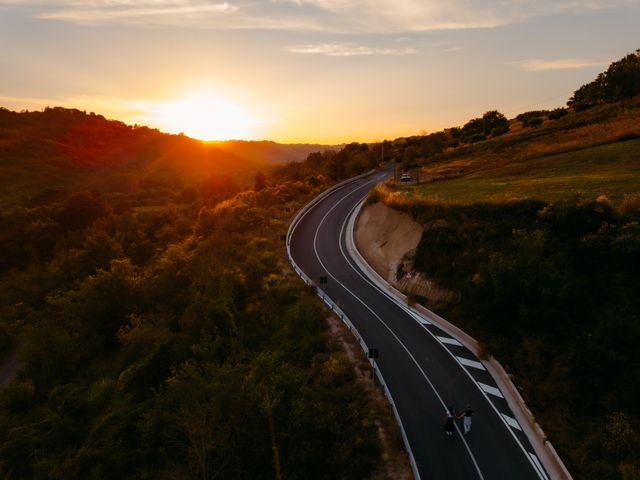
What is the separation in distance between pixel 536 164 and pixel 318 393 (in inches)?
1464

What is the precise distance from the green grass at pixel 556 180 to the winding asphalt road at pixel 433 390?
11745 mm

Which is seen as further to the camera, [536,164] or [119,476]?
[536,164]

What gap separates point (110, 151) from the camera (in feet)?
521

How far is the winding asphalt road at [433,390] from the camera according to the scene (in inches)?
608

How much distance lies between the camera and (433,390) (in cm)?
1981

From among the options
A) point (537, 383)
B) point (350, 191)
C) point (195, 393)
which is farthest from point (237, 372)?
point (350, 191)

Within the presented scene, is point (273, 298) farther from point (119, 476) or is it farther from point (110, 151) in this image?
point (110, 151)

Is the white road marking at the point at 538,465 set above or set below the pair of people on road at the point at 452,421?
below

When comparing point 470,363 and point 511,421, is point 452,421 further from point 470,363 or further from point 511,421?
point 470,363

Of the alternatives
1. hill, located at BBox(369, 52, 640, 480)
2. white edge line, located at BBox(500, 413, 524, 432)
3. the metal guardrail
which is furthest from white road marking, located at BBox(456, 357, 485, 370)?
the metal guardrail

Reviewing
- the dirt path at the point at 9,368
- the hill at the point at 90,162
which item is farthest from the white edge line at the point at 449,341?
the hill at the point at 90,162

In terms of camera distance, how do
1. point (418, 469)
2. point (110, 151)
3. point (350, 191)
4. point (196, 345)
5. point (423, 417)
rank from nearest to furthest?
1. point (418, 469)
2. point (423, 417)
3. point (196, 345)
4. point (350, 191)
5. point (110, 151)

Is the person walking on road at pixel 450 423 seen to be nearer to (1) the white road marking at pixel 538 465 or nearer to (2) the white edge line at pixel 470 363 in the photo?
(1) the white road marking at pixel 538 465

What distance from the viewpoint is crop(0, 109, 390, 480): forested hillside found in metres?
16.4
